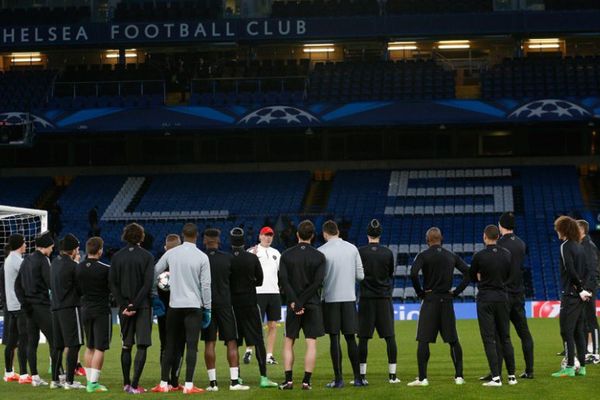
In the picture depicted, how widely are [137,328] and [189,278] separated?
1.03 meters

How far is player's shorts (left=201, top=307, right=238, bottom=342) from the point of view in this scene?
18.1m

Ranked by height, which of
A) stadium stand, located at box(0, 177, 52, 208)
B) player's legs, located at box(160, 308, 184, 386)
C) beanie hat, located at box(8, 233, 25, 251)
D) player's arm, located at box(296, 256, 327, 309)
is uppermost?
stadium stand, located at box(0, 177, 52, 208)

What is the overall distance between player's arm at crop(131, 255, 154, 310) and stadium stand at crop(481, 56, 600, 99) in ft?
126

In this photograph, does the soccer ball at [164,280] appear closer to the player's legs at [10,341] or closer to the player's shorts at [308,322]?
the player's shorts at [308,322]

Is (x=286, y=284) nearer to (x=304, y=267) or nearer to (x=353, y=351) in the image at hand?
(x=304, y=267)

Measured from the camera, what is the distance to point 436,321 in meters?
18.1

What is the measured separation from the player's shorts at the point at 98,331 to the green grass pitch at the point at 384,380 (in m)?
0.70

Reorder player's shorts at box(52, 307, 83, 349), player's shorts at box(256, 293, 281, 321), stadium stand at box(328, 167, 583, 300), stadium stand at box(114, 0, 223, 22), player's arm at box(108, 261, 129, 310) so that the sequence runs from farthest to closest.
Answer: stadium stand at box(114, 0, 223, 22) → stadium stand at box(328, 167, 583, 300) → player's shorts at box(256, 293, 281, 321) → player's shorts at box(52, 307, 83, 349) → player's arm at box(108, 261, 129, 310)

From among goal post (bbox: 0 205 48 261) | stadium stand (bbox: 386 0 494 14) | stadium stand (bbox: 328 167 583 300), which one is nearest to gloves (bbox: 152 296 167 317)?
goal post (bbox: 0 205 48 261)

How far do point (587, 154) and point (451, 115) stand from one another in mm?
7940

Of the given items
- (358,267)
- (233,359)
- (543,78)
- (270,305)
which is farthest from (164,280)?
(543,78)

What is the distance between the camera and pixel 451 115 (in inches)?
2128

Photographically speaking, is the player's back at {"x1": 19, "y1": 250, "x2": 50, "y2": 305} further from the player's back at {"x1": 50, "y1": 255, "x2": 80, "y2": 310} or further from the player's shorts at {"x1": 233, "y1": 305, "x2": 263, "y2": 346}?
the player's shorts at {"x1": 233, "y1": 305, "x2": 263, "y2": 346}

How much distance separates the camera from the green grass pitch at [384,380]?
17078 millimetres
